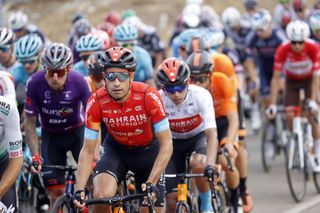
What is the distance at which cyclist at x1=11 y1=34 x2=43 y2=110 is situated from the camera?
11.9 meters

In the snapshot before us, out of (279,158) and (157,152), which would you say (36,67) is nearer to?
(157,152)

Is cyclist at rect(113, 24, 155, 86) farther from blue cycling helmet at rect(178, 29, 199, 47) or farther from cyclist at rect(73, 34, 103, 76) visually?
cyclist at rect(73, 34, 103, 76)

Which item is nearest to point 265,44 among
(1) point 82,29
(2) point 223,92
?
(1) point 82,29

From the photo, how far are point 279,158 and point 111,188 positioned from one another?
315 inches

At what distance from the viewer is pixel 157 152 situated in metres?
9.06

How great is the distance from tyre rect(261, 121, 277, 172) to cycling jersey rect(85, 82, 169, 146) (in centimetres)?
656

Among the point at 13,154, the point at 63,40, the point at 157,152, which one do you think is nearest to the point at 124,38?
the point at 157,152

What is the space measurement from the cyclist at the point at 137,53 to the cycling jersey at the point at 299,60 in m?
1.73

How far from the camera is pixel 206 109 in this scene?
9.77m

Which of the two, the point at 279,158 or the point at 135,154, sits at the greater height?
the point at 135,154

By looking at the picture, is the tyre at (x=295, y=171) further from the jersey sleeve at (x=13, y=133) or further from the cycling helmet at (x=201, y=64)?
the jersey sleeve at (x=13, y=133)

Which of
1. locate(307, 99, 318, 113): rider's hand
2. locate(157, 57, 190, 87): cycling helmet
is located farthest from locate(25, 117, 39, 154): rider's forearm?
locate(307, 99, 318, 113): rider's hand

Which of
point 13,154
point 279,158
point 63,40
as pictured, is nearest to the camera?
point 13,154

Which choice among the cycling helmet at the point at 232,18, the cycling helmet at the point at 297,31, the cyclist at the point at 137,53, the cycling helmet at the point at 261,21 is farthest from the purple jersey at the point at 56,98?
the cycling helmet at the point at 232,18
